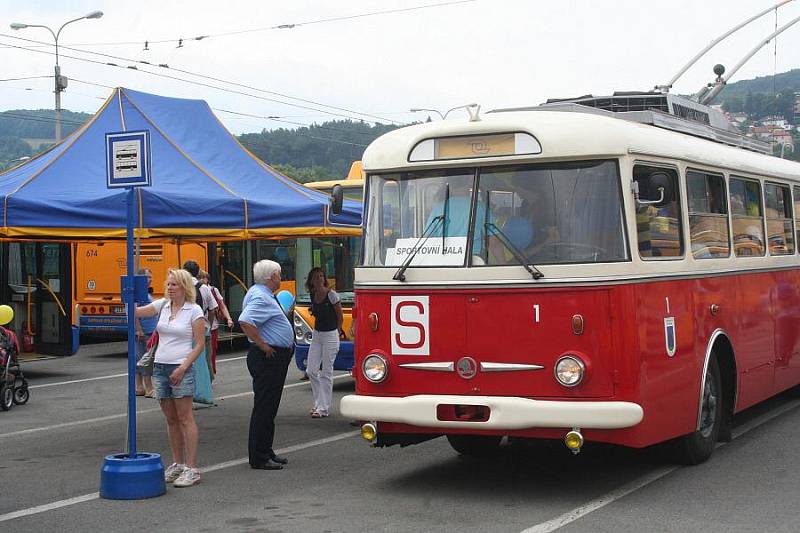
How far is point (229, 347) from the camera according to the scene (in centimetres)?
2480

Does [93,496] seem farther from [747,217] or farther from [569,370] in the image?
[747,217]

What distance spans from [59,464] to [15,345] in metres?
4.97

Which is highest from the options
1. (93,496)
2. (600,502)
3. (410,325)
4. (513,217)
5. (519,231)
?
(513,217)

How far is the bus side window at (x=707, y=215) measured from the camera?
32.3 feet

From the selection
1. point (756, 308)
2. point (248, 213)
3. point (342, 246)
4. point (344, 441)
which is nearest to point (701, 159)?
point (756, 308)

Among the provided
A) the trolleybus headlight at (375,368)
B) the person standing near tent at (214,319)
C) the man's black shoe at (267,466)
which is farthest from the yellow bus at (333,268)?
the trolleybus headlight at (375,368)

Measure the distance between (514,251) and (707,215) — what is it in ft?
7.92

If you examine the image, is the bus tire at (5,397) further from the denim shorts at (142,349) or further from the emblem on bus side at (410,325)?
the emblem on bus side at (410,325)

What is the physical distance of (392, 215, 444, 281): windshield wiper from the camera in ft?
29.1

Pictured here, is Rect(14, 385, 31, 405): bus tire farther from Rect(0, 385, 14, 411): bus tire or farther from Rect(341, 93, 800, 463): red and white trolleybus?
Rect(341, 93, 800, 463): red and white trolleybus

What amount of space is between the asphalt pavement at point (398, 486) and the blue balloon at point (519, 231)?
1887 millimetres

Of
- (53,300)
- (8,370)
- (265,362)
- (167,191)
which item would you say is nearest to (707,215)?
(265,362)

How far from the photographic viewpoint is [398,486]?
30.3ft

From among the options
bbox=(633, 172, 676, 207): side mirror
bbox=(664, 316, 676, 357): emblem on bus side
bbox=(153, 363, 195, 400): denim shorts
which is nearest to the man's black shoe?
bbox=(153, 363, 195, 400): denim shorts
